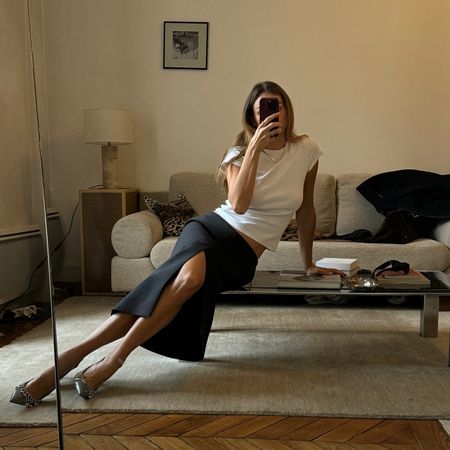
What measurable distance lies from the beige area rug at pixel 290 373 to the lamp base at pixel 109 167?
93 cm

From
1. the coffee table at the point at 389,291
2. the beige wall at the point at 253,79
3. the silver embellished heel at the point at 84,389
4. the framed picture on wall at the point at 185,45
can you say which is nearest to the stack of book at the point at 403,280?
the coffee table at the point at 389,291

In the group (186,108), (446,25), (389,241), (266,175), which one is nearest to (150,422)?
(266,175)

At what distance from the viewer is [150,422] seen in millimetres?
1352

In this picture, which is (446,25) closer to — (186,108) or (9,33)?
(186,108)

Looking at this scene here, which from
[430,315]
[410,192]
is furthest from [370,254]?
[430,315]

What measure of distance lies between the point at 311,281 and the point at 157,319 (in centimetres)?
58

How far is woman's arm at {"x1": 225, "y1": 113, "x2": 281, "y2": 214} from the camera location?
168 cm

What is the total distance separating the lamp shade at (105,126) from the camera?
9.92ft

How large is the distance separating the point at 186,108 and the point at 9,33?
3.01m

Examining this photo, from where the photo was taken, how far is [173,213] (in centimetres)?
295

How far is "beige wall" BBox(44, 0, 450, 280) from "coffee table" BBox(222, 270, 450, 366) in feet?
4.69

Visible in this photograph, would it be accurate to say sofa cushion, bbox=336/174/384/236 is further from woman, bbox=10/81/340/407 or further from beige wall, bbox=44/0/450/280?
woman, bbox=10/81/340/407

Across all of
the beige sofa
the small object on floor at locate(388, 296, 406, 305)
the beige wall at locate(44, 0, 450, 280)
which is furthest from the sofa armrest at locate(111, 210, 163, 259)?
the small object on floor at locate(388, 296, 406, 305)

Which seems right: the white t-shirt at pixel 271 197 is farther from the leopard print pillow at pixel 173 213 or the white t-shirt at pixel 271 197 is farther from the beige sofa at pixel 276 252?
the leopard print pillow at pixel 173 213
